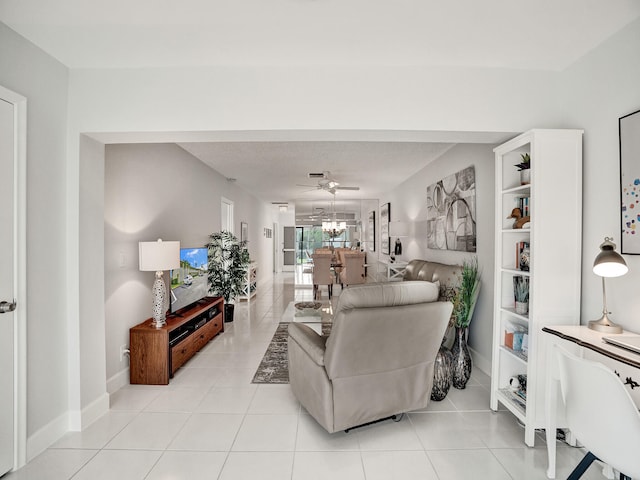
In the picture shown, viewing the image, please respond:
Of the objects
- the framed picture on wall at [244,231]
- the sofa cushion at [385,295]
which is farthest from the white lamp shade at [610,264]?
the framed picture on wall at [244,231]

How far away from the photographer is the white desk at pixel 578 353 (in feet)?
4.99

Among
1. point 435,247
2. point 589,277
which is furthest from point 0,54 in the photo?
point 435,247

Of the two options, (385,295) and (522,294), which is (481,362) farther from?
(385,295)

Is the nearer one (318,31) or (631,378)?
(631,378)

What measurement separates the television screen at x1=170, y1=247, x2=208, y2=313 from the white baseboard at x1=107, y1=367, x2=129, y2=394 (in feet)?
2.33

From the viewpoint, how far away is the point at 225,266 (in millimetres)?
5137

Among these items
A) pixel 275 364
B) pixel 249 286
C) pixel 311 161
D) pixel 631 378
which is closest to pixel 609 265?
pixel 631 378

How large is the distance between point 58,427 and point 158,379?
862 millimetres

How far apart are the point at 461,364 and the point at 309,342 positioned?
1.56 meters

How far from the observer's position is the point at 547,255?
2086 millimetres

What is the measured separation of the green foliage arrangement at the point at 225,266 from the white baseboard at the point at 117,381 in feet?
6.43

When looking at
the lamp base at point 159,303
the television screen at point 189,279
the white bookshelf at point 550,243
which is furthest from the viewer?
the television screen at point 189,279

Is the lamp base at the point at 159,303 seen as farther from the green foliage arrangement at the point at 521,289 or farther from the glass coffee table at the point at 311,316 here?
the green foliage arrangement at the point at 521,289

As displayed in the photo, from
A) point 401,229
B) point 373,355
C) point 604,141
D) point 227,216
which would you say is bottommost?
point 373,355
